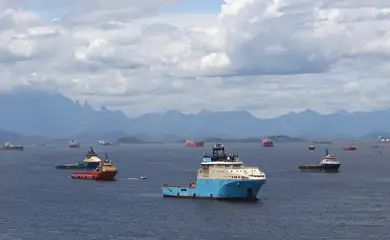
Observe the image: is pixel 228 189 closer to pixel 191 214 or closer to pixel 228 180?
pixel 228 180

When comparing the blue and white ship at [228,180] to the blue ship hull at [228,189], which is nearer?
the blue and white ship at [228,180]

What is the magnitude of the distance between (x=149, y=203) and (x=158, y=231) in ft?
110

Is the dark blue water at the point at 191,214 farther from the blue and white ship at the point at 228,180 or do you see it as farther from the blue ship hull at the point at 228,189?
the blue and white ship at the point at 228,180

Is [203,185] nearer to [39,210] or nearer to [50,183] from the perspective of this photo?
[39,210]

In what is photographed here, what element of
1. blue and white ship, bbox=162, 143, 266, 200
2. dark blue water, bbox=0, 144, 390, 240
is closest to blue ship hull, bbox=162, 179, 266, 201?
blue and white ship, bbox=162, 143, 266, 200

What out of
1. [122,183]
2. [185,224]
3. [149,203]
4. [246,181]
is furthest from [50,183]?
[185,224]

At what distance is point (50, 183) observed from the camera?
625 ft

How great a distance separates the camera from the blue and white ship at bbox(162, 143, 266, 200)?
130m

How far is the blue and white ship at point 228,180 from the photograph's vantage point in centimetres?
12950

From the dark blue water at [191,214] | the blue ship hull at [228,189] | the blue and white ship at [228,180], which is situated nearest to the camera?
the dark blue water at [191,214]

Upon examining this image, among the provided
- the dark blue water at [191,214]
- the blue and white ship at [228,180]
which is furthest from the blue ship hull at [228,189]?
the dark blue water at [191,214]

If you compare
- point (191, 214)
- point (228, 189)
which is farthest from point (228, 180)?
point (191, 214)

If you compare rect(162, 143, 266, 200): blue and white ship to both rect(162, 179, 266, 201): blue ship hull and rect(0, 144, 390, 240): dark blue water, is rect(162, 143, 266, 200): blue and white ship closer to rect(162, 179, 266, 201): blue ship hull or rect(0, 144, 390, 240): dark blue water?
rect(162, 179, 266, 201): blue ship hull

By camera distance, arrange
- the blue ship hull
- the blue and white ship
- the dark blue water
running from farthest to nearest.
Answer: the blue ship hull
the blue and white ship
the dark blue water
